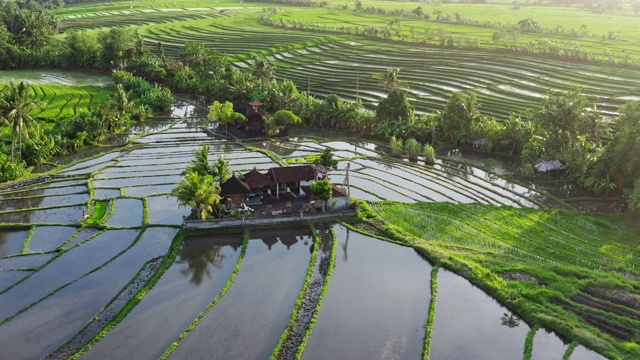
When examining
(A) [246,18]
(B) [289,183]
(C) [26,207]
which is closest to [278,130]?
(B) [289,183]

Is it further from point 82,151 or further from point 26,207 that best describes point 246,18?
point 26,207

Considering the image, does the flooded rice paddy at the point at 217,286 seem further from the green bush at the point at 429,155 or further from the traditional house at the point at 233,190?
the green bush at the point at 429,155

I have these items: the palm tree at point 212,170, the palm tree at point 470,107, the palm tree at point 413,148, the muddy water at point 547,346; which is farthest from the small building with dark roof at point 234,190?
the palm tree at point 470,107

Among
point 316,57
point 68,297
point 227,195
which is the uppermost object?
point 316,57

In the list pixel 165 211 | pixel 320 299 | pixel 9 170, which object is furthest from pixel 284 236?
pixel 9 170

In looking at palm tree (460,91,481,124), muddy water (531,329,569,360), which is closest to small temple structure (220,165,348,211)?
muddy water (531,329,569,360)
